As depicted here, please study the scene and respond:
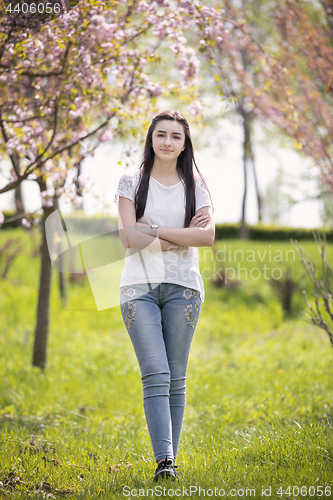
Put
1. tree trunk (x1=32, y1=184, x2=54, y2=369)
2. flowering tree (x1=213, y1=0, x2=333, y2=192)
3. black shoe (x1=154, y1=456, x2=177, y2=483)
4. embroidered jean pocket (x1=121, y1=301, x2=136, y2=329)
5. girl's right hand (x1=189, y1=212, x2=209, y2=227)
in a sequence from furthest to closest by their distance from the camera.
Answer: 1. flowering tree (x1=213, y1=0, x2=333, y2=192)
2. tree trunk (x1=32, y1=184, x2=54, y2=369)
3. girl's right hand (x1=189, y1=212, x2=209, y2=227)
4. embroidered jean pocket (x1=121, y1=301, x2=136, y2=329)
5. black shoe (x1=154, y1=456, x2=177, y2=483)

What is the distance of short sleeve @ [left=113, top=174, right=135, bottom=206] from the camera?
260 cm

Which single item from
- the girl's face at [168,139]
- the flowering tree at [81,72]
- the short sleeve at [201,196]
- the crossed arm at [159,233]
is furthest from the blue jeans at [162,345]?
the flowering tree at [81,72]

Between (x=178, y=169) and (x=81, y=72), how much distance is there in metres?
1.43

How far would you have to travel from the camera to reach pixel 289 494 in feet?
6.97

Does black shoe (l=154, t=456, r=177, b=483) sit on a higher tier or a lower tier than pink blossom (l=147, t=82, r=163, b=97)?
lower

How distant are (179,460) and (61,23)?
319 centimetres

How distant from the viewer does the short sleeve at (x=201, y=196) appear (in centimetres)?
266

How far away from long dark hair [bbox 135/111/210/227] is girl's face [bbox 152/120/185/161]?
45 mm

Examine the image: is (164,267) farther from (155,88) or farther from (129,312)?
(155,88)

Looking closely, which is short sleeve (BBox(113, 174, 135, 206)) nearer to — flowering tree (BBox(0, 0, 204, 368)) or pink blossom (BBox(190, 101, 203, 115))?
flowering tree (BBox(0, 0, 204, 368))

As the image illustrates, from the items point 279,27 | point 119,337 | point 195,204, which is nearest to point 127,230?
point 195,204

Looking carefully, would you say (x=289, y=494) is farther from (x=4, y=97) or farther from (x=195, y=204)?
(x=4, y=97)

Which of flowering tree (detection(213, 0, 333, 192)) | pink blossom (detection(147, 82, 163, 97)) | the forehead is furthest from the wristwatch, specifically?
flowering tree (detection(213, 0, 333, 192))

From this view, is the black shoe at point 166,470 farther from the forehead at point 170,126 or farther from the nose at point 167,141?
the forehead at point 170,126
